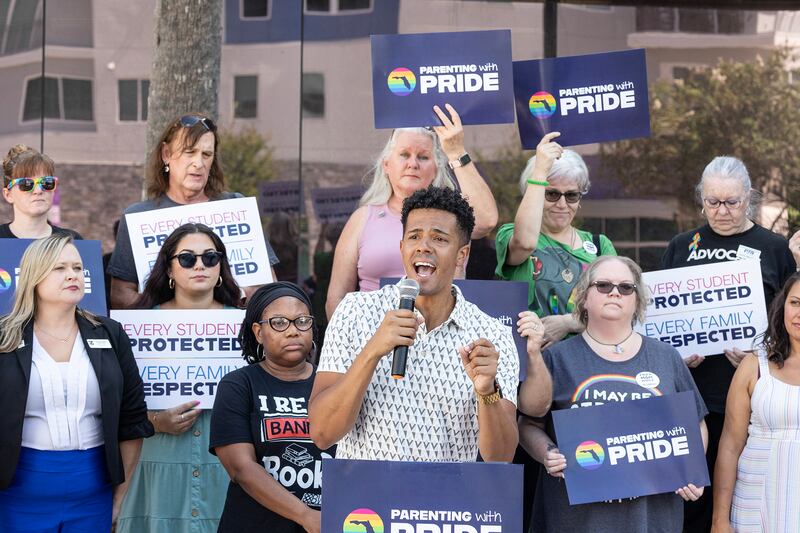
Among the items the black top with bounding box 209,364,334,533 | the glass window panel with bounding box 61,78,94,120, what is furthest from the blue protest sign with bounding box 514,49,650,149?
the glass window panel with bounding box 61,78,94,120

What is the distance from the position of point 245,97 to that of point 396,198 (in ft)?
12.2

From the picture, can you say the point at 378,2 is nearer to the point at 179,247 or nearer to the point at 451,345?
the point at 179,247

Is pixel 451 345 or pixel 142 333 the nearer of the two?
pixel 451 345

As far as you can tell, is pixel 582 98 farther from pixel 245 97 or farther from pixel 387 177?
pixel 245 97

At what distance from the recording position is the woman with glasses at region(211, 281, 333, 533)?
466 centimetres

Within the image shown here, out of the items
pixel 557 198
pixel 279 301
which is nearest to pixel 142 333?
pixel 279 301

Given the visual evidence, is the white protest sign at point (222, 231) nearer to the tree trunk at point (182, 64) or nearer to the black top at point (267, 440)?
the black top at point (267, 440)

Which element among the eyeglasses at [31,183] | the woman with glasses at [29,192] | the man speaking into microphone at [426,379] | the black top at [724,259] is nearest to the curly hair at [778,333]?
the black top at [724,259]

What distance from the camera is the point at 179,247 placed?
18.6 feet

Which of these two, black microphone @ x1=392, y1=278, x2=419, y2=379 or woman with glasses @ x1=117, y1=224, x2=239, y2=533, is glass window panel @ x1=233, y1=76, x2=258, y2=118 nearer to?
woman with glasses @ x1=117, y1=224, x2=239, y2=533

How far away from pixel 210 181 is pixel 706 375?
8.89 ft

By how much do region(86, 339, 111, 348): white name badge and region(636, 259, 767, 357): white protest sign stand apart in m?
2.55

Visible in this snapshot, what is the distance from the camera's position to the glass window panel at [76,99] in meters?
9.20

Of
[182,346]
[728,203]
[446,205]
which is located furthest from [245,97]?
[446,205]
